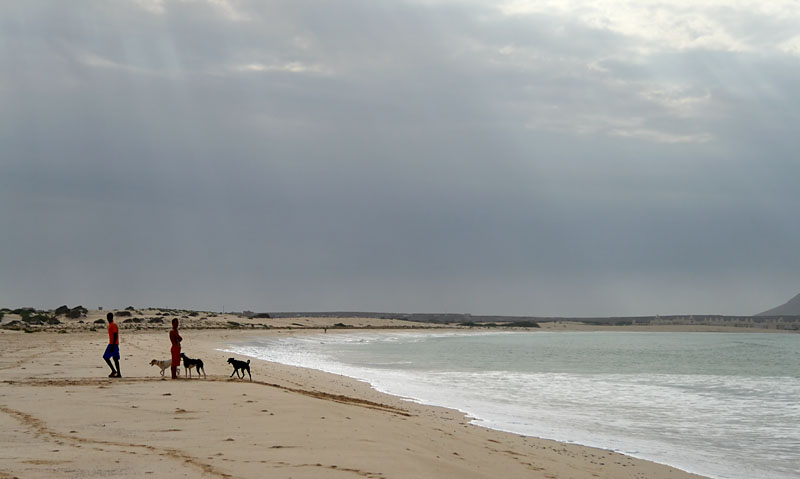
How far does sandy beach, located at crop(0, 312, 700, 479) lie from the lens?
677cm

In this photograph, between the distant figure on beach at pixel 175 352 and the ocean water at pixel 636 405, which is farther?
the distant figure on beach at pixel 175 352

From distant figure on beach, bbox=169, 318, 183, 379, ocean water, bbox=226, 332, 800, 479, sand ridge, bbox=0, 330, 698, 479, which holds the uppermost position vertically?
distant figure on beach, bbox=169, 318, 183, 379

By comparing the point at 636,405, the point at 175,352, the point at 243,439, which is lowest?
the point at 636,405

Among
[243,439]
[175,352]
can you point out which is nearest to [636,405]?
[175,352]

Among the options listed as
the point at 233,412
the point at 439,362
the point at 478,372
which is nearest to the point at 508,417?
the point at 233,412

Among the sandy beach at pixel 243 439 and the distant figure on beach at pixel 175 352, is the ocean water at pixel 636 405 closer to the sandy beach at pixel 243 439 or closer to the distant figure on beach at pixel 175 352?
the sandy beach at pixel 243 439

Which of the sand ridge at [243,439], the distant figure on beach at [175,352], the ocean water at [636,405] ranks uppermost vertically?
the distant figure on beach at [175,352]

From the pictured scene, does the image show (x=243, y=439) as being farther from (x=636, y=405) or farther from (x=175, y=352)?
(x=636, y=405)

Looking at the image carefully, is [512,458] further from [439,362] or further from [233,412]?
[439,362]

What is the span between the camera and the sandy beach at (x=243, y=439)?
6.77m

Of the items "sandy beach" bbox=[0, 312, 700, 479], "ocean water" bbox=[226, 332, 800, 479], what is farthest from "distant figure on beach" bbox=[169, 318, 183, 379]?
"ocean water" bbox=[226, 332, 800, 479]

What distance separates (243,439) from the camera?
26.8 ft

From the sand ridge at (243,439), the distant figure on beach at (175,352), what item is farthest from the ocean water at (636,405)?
the distant figure on beach at (175,352)

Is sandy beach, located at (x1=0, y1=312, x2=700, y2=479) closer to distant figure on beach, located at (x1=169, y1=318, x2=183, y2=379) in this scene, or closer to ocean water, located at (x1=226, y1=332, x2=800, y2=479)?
distant figure on beach, located at (x1=169, y1=318, x2=183, y2=379)
